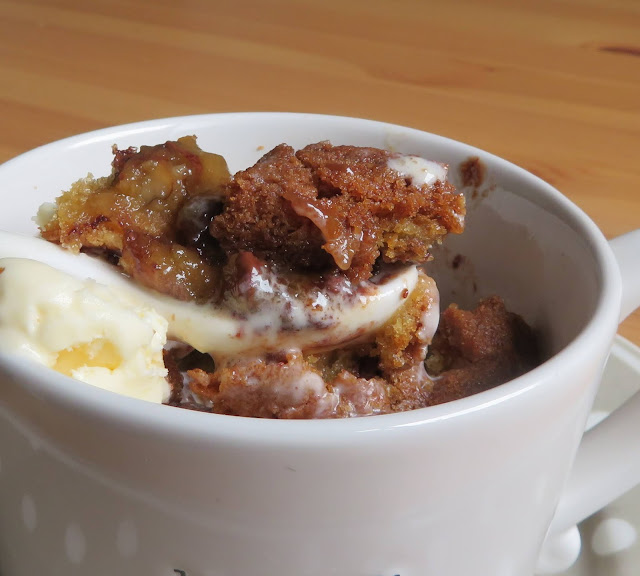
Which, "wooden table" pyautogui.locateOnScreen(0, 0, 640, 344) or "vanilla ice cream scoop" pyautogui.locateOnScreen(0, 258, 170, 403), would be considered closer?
"vanilla ice cream scoop" pyautogui.locateOnScreen(0, 258, 170, 403)

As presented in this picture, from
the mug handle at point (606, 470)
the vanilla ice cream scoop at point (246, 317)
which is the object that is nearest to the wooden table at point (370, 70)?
the mug handle at point (606, 470)

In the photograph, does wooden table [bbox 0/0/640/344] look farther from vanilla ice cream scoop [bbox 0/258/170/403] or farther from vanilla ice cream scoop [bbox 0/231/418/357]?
vanilla ice cream scoop [bbox 0/258/170/403]

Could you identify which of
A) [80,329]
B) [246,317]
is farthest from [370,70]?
[80,329]

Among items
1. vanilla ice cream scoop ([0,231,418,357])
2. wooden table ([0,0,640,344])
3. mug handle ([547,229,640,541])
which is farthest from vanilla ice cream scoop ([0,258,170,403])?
wooden table ([0,0,640,344])

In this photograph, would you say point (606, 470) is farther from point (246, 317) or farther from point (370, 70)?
point (370, 70)

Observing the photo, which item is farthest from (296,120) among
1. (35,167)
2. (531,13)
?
(531,13)

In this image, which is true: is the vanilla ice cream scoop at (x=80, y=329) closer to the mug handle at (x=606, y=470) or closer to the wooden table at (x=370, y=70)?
the mug handle at (x=606, y=470)
